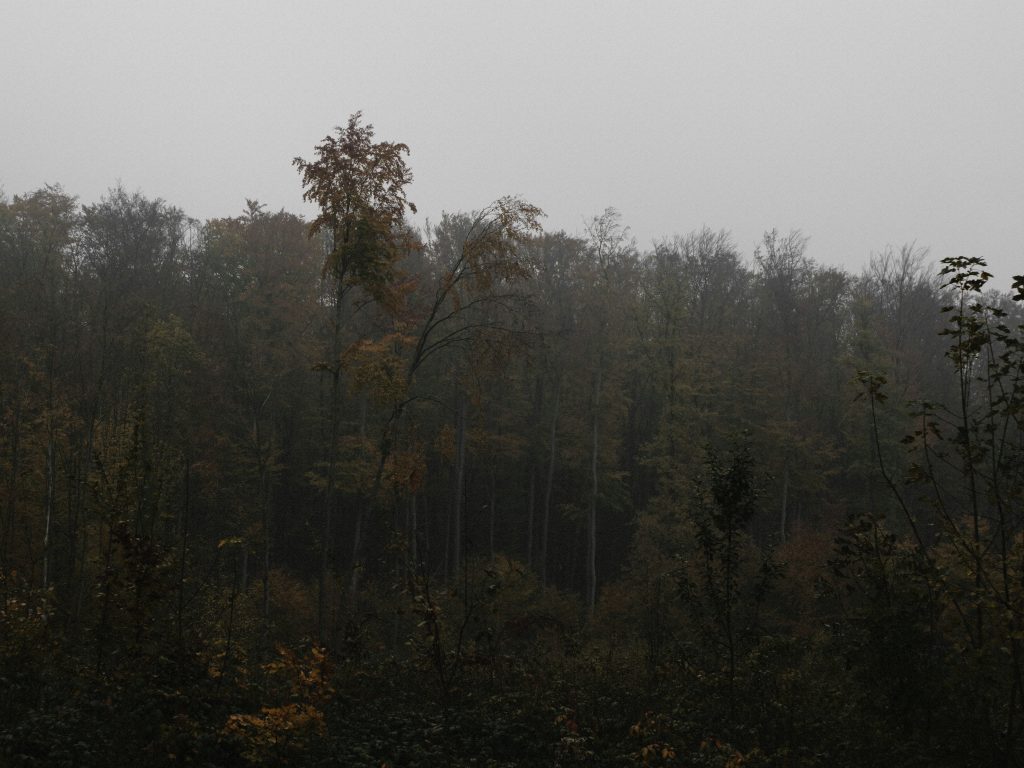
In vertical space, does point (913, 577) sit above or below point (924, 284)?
below

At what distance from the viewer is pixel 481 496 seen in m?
30.9

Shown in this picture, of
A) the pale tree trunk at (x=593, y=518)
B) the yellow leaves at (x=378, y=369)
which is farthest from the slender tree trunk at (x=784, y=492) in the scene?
the yellow leaves at (x=378, y=369)

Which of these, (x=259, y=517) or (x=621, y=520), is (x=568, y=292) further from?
(x=259, y=517)

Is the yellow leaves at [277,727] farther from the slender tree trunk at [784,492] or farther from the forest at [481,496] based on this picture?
the slender tree trunk at [784,492]

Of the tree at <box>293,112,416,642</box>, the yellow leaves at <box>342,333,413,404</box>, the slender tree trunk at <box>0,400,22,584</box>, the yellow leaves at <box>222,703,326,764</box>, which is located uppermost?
the tree at <box>293,112,416,642</box>

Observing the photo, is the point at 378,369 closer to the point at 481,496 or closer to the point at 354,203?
the point at 354,203

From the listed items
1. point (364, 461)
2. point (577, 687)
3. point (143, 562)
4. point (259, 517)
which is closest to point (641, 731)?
point (577, 687)

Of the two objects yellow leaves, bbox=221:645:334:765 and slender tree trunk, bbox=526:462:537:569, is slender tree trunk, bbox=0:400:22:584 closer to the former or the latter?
yellow leaves, bbox=221:645:334:765

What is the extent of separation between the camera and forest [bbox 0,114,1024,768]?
671 cm

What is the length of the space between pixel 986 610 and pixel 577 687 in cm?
616

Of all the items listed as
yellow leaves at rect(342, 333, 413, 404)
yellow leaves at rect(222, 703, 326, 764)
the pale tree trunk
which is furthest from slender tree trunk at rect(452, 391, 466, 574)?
yellow leaves at rect(222, 703, 326, 764)

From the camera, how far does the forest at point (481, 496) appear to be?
6.71 m

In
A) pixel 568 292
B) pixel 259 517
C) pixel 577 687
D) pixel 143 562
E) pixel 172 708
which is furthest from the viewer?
pixel 568 292

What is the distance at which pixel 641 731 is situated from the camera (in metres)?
7.76
